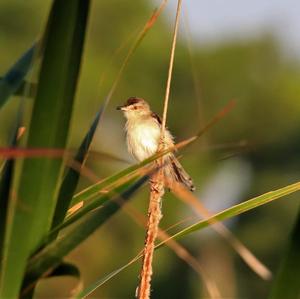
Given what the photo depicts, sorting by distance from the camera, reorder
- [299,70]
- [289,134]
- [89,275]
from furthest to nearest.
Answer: [299,70] → [289,134] → [89,275]

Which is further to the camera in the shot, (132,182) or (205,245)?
(205,245)

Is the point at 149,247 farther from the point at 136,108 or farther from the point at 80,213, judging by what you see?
the point at 136,108

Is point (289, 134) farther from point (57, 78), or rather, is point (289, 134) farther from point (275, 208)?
point (57, 78)

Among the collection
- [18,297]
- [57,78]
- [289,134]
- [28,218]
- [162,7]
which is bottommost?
[18,297]

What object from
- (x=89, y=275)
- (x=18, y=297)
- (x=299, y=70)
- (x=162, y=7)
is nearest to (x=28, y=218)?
(x=18, y=297)

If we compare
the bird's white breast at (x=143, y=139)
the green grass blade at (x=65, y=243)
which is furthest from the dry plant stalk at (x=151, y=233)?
the bird's white breast at (x=143, y=139)

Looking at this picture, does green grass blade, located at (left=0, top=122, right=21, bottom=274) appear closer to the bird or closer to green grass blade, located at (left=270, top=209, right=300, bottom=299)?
green grass blade, located at (left=270, top=209, right=300, bottom=299)

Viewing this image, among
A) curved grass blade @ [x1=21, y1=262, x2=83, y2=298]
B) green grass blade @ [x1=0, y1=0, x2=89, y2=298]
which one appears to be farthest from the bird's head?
green grass blade @ [x1=0, y1=0, x2=89, y2=298]

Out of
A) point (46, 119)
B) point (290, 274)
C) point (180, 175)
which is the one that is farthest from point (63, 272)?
point (180, 175)
